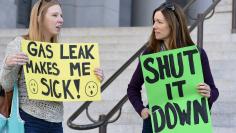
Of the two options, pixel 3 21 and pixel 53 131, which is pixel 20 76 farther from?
pixel 3 21

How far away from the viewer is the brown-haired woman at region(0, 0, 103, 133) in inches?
143

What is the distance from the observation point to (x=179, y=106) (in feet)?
12.0

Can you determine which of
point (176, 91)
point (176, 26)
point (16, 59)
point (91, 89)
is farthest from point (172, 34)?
point (16, 59)

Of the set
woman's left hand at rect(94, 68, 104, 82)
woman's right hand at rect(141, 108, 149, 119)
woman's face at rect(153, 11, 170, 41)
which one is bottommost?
woman's right hand at rect(141, 108, 149, 119)

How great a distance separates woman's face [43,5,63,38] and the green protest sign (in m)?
0.58

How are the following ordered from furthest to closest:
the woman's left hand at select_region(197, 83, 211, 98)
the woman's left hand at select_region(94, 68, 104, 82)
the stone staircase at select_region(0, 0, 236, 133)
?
1. the stone staircase at select_region(0, 0, 236, 133)
2. the woman's left hand at select_region(94, 68, 104, 82)
3. the woman's left hand at select_region(197, 83, 211, 98)

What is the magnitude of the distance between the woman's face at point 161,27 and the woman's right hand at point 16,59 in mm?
828

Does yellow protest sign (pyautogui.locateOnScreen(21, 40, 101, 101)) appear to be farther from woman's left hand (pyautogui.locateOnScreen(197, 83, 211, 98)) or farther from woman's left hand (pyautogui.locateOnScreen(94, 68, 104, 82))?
woman's left hand (pyautogui.locateOnScreen(197, 83, 211, 98))

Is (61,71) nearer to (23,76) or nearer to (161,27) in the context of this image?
(23,76)

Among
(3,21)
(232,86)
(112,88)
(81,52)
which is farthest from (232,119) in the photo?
(3,21)

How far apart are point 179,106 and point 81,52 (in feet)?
2.66

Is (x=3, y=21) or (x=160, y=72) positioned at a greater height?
(x=3, y=21)

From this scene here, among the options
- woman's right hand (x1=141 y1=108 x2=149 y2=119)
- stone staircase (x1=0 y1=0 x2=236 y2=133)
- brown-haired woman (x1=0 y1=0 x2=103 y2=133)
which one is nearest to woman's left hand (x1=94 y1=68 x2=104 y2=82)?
brown-haired woman (x1=0 y1=0 x2=103 y2=133)

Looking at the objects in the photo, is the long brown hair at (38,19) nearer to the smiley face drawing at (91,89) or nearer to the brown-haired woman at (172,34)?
the smiley face drawing at (91,89)
